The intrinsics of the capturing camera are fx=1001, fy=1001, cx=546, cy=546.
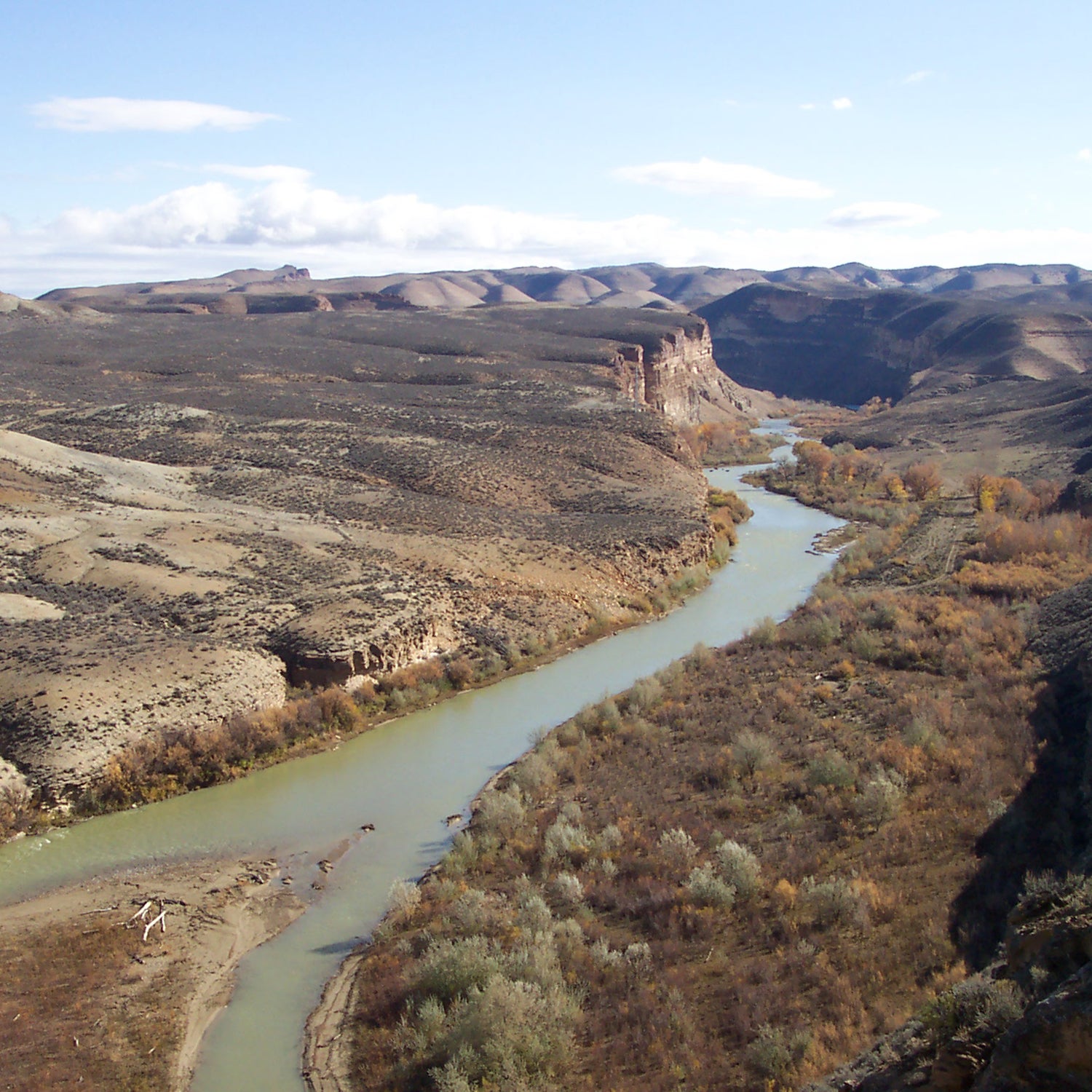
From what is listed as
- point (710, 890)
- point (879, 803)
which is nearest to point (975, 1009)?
point (710, 890)

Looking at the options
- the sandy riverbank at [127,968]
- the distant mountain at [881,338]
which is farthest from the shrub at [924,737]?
the distant mountain at [881,338]

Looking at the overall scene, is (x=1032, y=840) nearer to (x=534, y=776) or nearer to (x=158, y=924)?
(x=534, y=776)

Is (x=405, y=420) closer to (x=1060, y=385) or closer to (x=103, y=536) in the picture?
(x=103, y=536)

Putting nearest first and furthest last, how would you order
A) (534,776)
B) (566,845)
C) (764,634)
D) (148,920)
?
(148,920) → (566,845) → (534,776) → (764,634)

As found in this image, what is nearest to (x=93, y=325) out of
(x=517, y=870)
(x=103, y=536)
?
(x=103, y=536)

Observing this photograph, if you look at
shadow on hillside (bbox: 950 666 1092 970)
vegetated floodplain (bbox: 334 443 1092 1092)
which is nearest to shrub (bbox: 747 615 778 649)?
vegetated floodplain (bbox: 334 443 1092 1092)

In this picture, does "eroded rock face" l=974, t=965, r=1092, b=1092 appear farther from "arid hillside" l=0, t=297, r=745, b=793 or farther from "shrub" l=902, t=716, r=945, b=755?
"arid hillside" l=0, t=297, r=745, b=793
